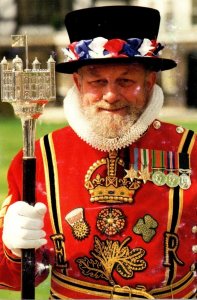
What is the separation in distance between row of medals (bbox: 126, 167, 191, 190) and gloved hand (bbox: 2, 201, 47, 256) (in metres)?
0.26

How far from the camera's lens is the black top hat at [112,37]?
2303 millimetres

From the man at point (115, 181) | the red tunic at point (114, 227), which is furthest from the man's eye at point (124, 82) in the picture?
the red tunic at point (114, 227)

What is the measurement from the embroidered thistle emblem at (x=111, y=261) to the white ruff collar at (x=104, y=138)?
18 cm

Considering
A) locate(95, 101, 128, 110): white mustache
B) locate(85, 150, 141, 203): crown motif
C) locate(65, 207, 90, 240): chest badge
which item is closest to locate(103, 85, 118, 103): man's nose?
locate(95, 101, 128, 110): white mustache

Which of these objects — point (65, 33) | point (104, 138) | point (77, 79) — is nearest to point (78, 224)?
point (104, 138)

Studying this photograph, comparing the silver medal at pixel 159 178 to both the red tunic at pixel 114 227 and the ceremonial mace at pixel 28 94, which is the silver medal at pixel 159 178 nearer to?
the red tunic at pixel 114 227

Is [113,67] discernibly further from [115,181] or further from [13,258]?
[13,258]

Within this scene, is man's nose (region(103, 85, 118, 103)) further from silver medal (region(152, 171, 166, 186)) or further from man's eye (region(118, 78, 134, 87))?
silver medal (region(152, 171, 166, 186))

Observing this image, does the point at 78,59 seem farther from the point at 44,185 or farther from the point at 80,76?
the point at 44,185

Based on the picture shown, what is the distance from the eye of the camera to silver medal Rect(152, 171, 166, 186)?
240cm

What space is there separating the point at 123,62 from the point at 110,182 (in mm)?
235

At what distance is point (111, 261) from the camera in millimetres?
2371

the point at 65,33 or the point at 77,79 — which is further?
the point at 65,33

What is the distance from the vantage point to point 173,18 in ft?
9.02
